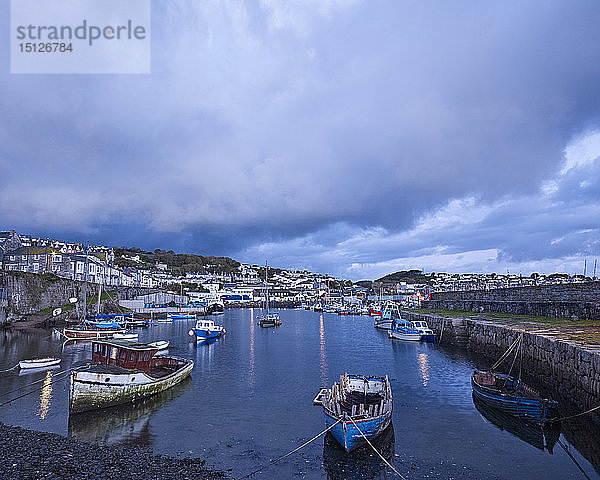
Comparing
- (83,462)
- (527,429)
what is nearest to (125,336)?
(83,462)

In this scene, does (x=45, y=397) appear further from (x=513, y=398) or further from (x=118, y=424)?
(x=513, y=398)

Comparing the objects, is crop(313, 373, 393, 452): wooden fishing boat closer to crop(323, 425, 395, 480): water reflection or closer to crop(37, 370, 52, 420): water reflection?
crop(323, 425, 395, 480): water reflection

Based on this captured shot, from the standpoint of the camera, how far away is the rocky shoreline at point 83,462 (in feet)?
45.4

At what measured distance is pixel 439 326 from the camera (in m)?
60.3

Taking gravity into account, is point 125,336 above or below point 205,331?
above

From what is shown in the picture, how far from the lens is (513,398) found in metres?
21.1

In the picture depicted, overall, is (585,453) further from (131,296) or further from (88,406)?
(131,296)

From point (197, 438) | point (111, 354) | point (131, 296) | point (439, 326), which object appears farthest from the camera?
point (131, 296)

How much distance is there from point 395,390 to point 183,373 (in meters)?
16.3

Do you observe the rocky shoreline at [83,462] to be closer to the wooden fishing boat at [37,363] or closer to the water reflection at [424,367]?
the wooden fishing boat at [37,363]

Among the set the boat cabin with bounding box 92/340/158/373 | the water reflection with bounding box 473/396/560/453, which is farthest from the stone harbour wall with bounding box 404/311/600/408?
the boat cabin with bounding box 92/340/158/373

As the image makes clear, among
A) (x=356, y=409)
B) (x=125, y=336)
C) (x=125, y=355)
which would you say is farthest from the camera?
(x=125, y=336)

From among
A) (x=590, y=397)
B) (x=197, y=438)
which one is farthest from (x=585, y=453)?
(x=197, y=438)

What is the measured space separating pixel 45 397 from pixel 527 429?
2887 cm
